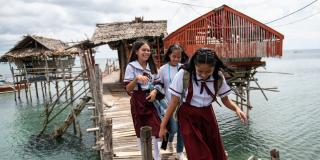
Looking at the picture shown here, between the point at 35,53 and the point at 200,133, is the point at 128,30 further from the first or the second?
the point at 200,133

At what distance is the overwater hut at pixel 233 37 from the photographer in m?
16.3

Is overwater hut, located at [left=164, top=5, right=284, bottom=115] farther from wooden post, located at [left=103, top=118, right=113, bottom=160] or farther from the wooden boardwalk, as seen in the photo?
wooden post, located at [left=103, top=118, right=113, bottom=160]

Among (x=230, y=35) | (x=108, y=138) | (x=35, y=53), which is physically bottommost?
(x=108, y=138)

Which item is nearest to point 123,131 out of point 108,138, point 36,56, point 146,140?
point 108,138

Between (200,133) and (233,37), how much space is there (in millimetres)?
13626

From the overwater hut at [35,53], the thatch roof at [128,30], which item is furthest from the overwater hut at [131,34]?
the overwater hut at [35,53]

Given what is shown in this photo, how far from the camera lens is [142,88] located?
490cm

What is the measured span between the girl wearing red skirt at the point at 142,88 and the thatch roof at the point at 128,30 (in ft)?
38.2

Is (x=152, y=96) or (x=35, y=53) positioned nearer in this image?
(x=152, y=96)

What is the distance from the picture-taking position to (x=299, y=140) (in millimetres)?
15008

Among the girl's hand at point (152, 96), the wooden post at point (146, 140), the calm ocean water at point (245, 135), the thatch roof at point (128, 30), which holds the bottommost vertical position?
the calm ocean water at point (245, 135)

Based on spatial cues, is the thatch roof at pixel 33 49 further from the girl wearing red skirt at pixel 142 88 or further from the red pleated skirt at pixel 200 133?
the red pleated skirt at pixel 200 133

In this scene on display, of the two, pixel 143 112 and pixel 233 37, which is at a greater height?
pixel 233 37

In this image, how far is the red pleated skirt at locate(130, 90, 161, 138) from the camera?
4926mm
